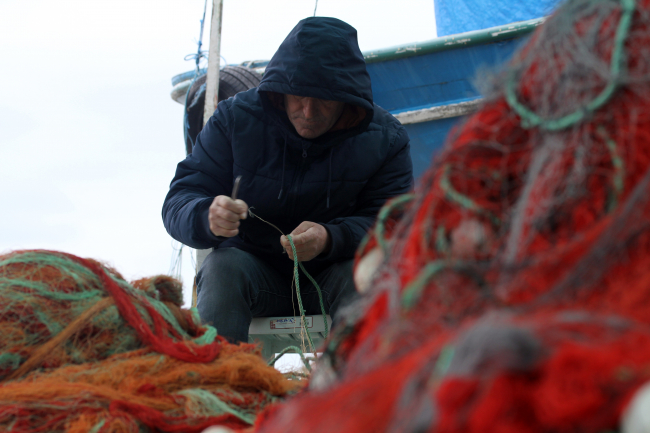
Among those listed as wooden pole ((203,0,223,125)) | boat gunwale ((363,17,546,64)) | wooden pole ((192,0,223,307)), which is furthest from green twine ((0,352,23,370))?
boat gunwale ((363,17,546,64))

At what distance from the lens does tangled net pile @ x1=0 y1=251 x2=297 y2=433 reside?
980mm

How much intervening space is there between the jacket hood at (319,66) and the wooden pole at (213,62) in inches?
70.6

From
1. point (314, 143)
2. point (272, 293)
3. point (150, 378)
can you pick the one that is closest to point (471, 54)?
point (314, 143)

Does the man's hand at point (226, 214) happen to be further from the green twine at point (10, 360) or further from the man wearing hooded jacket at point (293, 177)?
the green twine at point (10, 360)

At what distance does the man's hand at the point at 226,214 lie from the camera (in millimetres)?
1800

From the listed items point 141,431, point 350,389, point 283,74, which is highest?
point 283,74

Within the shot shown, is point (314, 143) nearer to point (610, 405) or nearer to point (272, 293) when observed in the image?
point (272, 293)

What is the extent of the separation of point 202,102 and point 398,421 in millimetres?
4282

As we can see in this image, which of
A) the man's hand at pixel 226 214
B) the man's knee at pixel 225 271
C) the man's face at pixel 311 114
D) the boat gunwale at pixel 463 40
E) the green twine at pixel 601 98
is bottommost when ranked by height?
the man's knee at pixel 225 271

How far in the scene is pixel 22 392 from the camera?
0.98 m

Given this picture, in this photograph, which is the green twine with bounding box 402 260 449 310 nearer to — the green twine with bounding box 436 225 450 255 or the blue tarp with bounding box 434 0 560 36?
the green twine with bounding box 436 225 450 255

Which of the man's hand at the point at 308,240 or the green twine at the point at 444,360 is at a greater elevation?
the green twine at the point at 444,360

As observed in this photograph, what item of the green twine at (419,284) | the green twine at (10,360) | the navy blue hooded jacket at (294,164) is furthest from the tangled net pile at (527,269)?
the navy blue hooded jacket at (294,164)

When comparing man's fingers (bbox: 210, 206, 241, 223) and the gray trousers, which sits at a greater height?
man's fingers (bbox: 210, 206, 241, 223)
